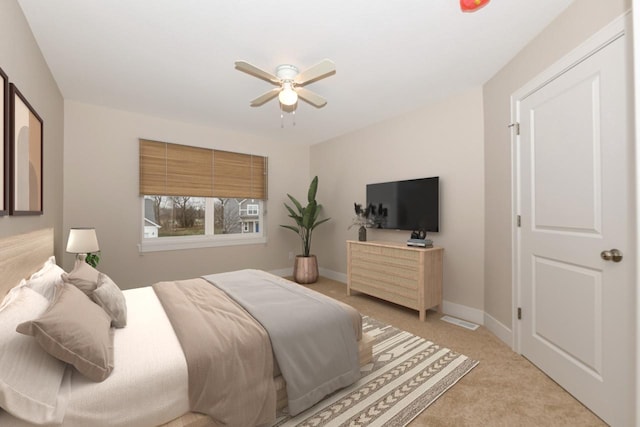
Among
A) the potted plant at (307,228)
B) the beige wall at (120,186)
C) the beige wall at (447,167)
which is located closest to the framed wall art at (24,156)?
the beige wall at (120,186)

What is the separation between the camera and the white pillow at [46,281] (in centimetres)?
157

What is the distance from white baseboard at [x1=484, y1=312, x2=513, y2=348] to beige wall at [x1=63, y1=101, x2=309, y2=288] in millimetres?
3458

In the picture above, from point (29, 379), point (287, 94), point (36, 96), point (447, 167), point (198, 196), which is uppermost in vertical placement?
point (287, 94)

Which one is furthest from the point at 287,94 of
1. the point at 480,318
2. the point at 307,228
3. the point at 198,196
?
the point at 480,318

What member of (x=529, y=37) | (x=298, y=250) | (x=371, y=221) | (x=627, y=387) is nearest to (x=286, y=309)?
(x=627, y=387)

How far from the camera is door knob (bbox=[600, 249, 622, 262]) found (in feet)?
4.75

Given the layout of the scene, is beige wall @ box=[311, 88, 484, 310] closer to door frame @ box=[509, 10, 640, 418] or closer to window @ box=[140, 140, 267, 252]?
door frame @ box=[509, 10, 640, 418]

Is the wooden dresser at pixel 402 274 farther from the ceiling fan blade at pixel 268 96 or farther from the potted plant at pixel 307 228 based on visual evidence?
the ceiling fan blade at pixel 268 96

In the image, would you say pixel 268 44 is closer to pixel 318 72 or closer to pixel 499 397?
pixel 318 72

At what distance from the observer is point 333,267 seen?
15.6 ft

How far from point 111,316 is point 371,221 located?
10.1ft

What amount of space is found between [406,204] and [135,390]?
307cm

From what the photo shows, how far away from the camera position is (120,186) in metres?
3.51

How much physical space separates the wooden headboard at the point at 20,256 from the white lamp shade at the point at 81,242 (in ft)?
1.23
